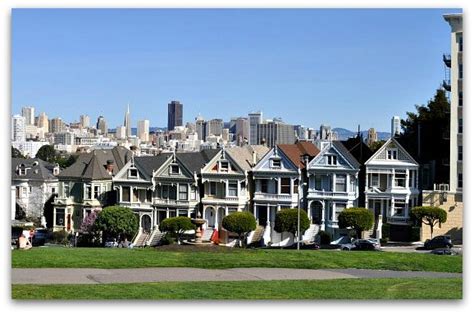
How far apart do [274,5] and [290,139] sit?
7489 millimetres

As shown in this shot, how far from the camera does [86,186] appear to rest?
25562 millimetres

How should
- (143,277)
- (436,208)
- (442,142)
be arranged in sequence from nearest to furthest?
(143,277), (436,208), (442,142)

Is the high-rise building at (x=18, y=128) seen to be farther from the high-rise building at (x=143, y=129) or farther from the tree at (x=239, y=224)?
the tree at (x=239, y=224)

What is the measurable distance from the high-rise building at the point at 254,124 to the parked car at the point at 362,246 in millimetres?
3418

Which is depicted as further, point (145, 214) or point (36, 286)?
point (145, 214)

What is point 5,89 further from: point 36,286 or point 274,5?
point 274,5

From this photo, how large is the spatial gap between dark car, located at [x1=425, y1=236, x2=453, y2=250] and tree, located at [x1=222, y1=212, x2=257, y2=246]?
4.11 metres

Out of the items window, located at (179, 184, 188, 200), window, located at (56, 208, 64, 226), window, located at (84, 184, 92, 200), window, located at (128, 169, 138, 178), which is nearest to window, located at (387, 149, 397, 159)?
window, located at (179, 184, 188, 200)

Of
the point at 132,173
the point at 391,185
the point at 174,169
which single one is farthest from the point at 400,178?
the point at 132,173

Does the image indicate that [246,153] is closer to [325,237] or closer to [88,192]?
[325,237]

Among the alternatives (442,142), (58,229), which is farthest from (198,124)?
(442,142)

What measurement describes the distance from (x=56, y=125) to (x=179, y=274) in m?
6.09

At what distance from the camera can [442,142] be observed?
23.8 metres

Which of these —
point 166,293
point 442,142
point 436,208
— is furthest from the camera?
point 442,142
